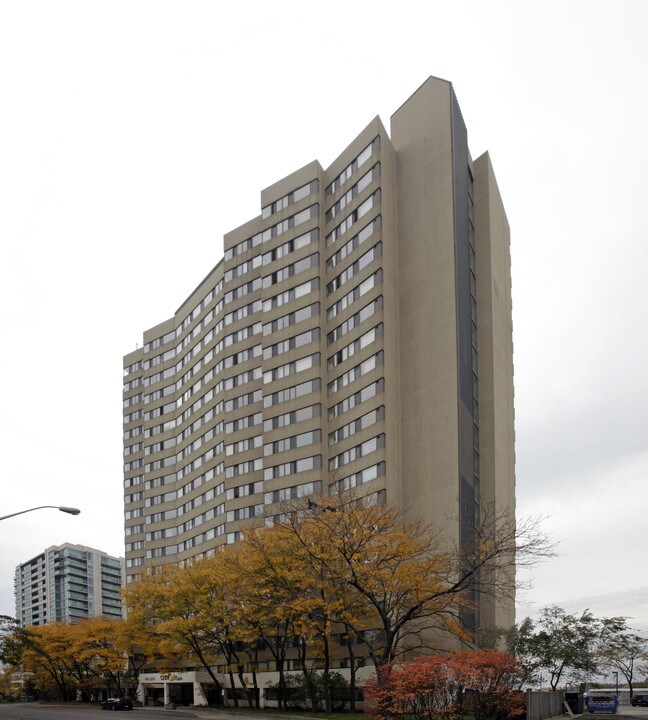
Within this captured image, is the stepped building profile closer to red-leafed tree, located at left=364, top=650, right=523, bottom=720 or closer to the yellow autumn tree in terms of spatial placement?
the yellow autumn tree

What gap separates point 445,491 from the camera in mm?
68312

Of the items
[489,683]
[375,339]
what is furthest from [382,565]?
[375,339]

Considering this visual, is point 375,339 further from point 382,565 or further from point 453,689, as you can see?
point 453,689

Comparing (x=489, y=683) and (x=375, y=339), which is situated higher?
(x=375, y=339)

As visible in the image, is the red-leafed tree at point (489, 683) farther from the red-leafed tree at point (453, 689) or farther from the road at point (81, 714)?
the road at point (81, 714)

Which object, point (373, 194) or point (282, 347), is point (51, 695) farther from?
point (373, 194)

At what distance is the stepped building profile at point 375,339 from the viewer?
A: 72375 millimetres

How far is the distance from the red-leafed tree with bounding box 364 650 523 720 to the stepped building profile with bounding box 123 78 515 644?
2959 cm

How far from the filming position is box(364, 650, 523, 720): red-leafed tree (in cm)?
3291

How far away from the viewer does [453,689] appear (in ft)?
109

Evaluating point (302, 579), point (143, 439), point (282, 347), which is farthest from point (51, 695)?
point (302, 579)

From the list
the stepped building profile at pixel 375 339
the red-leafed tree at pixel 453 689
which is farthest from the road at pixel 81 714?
the red-leafed tree at pixel 453 689

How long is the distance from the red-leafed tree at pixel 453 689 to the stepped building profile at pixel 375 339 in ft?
97.1

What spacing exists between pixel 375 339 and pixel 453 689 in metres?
44.9
